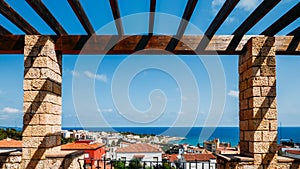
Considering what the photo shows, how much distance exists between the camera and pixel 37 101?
3.45 meters

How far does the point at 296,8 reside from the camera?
2.99 metres

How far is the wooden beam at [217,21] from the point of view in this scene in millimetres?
2835

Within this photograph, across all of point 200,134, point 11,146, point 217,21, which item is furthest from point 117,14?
point 11,146

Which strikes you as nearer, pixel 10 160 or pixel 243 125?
pixel 10 160

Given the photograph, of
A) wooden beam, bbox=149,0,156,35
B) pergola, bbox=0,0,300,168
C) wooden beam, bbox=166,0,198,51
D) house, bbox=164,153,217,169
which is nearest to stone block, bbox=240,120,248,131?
pergola, bbox=0,0,300,168

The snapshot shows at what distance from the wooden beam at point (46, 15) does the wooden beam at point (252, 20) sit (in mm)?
2172

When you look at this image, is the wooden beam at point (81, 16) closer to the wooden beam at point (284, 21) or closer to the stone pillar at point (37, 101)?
the stone pillar at point (37, 101)

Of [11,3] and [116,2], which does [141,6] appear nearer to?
[116,2]

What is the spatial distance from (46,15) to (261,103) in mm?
2663

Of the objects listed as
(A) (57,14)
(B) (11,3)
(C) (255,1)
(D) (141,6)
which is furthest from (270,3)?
(B) (11,3)

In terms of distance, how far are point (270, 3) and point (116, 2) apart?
1462 millimetres

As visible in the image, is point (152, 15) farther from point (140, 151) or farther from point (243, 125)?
point (140, 151)

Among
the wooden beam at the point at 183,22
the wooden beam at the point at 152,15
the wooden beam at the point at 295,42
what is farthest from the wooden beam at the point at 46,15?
the wooden beam at the point at 295,42

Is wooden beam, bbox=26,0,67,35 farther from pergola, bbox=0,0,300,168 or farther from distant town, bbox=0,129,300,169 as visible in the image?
distant town, bbox=0,129,300,169
